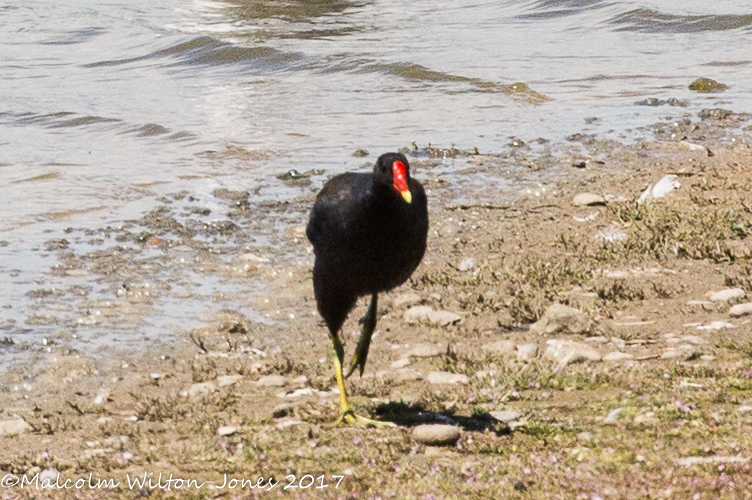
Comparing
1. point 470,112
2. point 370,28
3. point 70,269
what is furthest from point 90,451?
point 370,28

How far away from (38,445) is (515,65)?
1379cm

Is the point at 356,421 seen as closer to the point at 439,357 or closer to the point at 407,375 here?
the point at 407,375

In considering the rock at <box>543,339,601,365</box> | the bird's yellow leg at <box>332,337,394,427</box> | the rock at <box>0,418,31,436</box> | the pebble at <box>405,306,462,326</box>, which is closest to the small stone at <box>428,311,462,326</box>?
the pebble at <box>405,306,462,326</box>

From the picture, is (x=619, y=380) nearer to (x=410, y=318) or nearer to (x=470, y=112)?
(x=410, y=318)

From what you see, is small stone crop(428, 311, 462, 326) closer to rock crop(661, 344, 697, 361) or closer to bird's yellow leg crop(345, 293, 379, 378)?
bird's yellow leg crop(345, 293, 379, 378)

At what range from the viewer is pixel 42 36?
22125mm

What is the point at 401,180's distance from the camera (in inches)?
206

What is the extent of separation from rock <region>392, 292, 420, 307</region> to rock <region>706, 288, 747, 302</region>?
1.83 m

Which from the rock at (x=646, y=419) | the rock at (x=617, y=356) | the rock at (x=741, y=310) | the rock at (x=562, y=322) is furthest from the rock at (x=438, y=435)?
the rock at (x=741, y=310)

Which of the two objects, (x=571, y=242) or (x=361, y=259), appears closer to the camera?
(x=361, y=259)

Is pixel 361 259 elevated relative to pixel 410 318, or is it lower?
elevated

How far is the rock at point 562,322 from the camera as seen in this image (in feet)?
21.3

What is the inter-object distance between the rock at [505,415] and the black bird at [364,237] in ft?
1.85

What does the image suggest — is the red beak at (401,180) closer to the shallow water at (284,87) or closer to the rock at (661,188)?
the shallow water at (284,87)
